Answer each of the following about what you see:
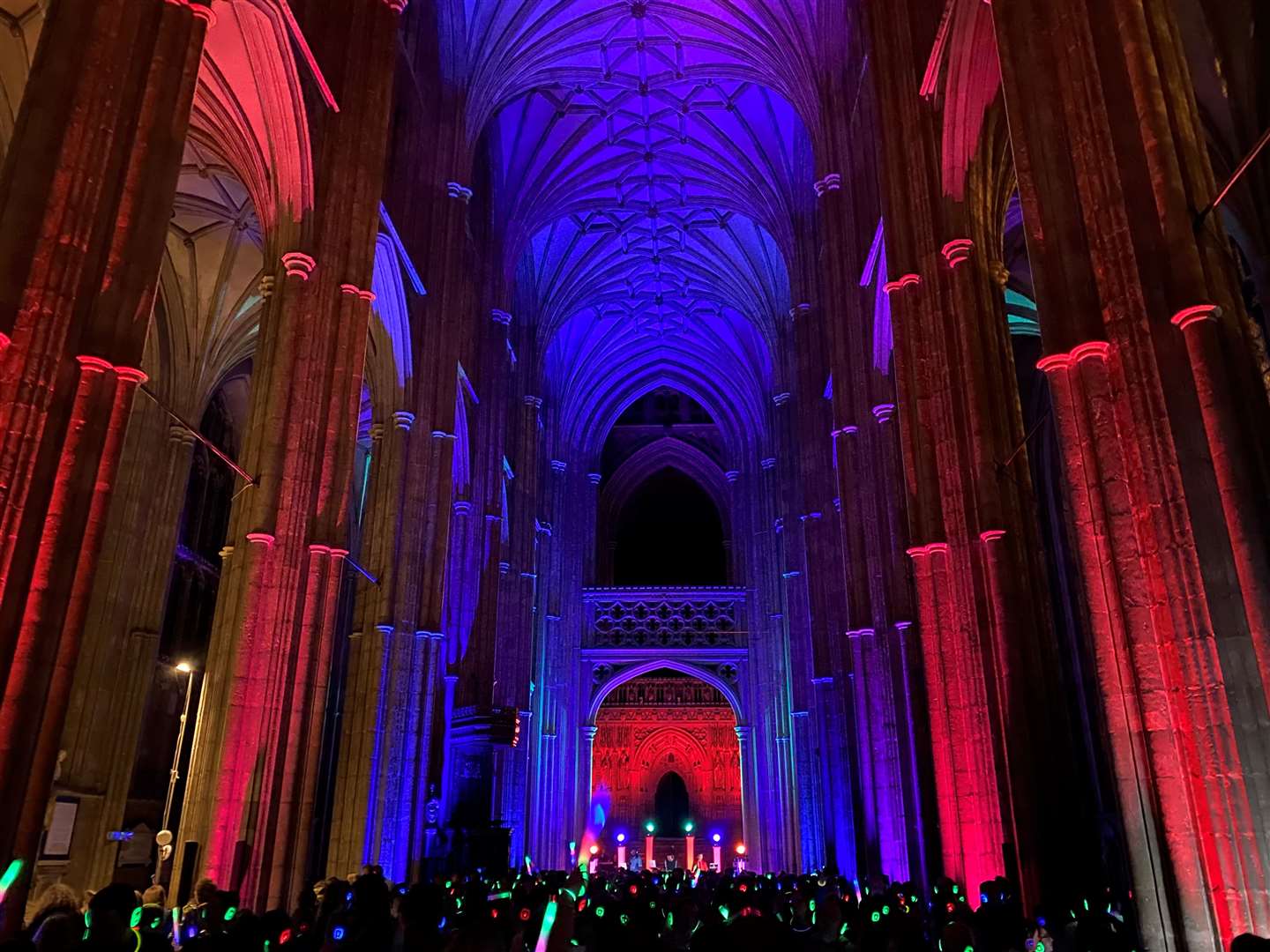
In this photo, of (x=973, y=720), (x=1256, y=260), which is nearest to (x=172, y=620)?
(x=973, y=720)

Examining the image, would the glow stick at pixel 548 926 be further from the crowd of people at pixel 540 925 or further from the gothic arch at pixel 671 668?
the gothic arch at pixel 671 668

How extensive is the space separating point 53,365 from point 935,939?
8307mm

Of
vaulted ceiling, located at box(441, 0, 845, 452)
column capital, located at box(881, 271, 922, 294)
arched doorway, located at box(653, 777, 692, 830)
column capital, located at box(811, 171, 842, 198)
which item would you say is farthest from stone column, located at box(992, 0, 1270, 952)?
arched doorway, located at box(653, 777, 692, 830)

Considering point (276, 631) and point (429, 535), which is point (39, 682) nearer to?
point (276, 631)

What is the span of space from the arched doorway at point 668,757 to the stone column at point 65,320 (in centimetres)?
2903

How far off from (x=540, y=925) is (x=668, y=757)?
30178 millimetres

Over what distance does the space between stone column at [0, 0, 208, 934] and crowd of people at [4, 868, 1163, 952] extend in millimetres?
1602

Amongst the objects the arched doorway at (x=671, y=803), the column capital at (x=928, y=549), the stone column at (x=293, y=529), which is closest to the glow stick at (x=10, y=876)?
the stone column at (x=293, y=529)

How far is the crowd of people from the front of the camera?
351 cm

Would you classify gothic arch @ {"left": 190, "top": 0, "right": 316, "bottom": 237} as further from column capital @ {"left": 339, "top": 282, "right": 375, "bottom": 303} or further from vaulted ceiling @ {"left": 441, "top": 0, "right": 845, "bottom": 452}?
vaulted ceiling @ {"left": 441, "top": 0, "right": 845, "bottom": 452}

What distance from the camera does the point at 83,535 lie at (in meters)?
7.25

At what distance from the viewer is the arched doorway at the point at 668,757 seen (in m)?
35.2

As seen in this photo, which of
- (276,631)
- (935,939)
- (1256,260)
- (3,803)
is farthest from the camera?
(1256,260)

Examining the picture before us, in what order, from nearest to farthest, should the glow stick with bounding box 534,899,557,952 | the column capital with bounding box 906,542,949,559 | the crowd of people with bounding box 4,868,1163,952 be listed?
the crowd of people with bounding box 4,868,1163,952, the glow stick with bounding box 534,899,557,952, the column capital with bounding box 906,542,949,559
